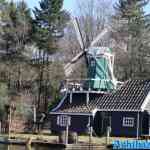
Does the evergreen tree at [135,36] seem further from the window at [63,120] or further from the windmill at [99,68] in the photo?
the window at [63,120]

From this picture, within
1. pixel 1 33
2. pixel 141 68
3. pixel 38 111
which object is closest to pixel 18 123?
pixel 38 111

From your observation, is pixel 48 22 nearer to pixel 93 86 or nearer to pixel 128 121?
pixel 93 86

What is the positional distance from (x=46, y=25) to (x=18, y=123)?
12228 mm

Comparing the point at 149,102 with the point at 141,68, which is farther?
the point at 141,68

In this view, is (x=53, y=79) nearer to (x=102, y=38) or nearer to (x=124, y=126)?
(x=102, y=38)

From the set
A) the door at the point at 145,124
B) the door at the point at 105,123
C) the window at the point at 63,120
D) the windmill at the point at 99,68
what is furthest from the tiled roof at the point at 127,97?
the window at the point at 63,120

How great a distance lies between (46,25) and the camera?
75.5m

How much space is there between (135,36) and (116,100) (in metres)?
21.9

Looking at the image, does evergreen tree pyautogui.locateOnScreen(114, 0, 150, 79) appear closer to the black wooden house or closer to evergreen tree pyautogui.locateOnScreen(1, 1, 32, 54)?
evergreen tree pyautogui.locateOnScreen(1, 1, 32, 54)

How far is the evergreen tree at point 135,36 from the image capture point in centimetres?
7760

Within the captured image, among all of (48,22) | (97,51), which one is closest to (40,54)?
(48,22)

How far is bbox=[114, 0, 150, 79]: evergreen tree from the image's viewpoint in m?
77.6

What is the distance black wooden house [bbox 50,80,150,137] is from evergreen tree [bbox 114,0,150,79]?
1616 centimetres

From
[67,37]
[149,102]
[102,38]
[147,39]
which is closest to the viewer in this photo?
[149,102]
